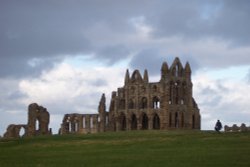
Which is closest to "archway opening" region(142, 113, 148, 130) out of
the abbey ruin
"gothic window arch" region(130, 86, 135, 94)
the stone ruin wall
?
the abbey ruin

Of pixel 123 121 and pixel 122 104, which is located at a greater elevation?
pixel 122 104

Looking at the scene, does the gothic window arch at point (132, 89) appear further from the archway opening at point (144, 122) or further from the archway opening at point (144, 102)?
the archway opening at point (144, 122)

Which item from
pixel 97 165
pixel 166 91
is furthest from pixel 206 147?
pixel 166 91

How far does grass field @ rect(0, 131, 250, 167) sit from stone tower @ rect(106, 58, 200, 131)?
57.1m

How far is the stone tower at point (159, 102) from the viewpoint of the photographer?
120 metres

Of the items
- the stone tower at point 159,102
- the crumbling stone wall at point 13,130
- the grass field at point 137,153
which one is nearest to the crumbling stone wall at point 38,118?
the crumbling stone wall at point 13,130

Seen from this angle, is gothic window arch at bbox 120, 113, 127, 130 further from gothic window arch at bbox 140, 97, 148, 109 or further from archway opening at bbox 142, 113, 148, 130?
gothic window arch at bbox 140, 97, 148, 109

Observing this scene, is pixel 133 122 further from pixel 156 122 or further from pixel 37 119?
pixel 37 119

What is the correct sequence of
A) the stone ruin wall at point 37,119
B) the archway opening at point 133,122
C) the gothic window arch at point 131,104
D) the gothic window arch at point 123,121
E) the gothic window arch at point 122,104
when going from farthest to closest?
the gothic window arch at point 122,104, the gothic window arch at point 123,121, the archway opening at point 133,122, the gothic window arch at point 131,104, the stone ruin wall at point 37,119

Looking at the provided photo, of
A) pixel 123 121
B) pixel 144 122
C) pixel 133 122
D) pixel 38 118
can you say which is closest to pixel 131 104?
pixel 133 122

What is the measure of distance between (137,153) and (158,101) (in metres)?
74.1

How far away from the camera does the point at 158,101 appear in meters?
123

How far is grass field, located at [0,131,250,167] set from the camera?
140 feet

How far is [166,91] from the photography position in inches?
4705
